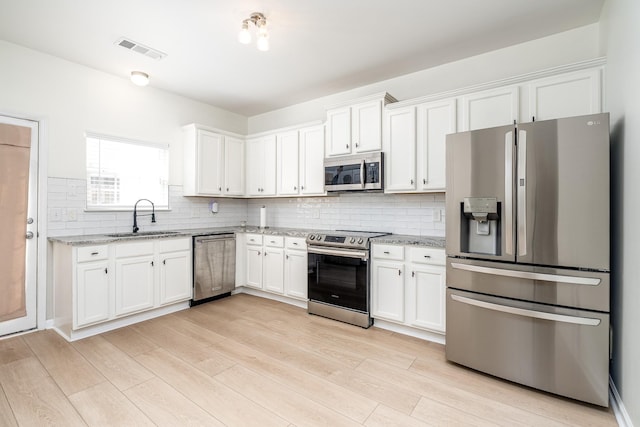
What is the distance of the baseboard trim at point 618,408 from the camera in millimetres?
1702

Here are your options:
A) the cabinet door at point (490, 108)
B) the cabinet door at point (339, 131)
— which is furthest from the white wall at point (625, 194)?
the cabinet door at point (339, 131)

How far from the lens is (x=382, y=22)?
8.45 feet

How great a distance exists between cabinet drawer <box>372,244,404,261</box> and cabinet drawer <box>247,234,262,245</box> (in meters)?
1.71

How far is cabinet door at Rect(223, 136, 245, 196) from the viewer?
4488mm

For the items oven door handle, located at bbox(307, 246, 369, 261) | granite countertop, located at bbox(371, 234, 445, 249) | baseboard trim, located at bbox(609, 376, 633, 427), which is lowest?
baseboard trim, located at bbox(609, 376, 633, 427)

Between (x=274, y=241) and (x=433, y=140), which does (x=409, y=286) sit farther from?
(x=274, y=241)

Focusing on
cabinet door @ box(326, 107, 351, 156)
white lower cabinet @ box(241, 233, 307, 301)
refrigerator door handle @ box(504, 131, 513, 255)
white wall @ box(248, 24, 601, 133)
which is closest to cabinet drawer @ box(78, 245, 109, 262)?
white lower cabinet @ box(241, 233, 307, 301)

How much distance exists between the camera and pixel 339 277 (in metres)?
3.34

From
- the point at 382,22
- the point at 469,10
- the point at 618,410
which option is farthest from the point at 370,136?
the point at 618,410

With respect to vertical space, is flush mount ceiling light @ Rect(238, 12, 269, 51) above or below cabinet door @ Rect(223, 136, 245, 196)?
above

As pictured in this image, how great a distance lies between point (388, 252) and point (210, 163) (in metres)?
2.73

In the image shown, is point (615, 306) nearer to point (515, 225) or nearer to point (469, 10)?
point (515, 225)

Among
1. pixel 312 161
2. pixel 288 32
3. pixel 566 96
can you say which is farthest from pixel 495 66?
pixel 312 161

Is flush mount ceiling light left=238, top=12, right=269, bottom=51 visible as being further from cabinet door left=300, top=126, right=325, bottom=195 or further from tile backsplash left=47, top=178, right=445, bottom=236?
tile backsplash left=47, top=178, right=445, bottom=236
